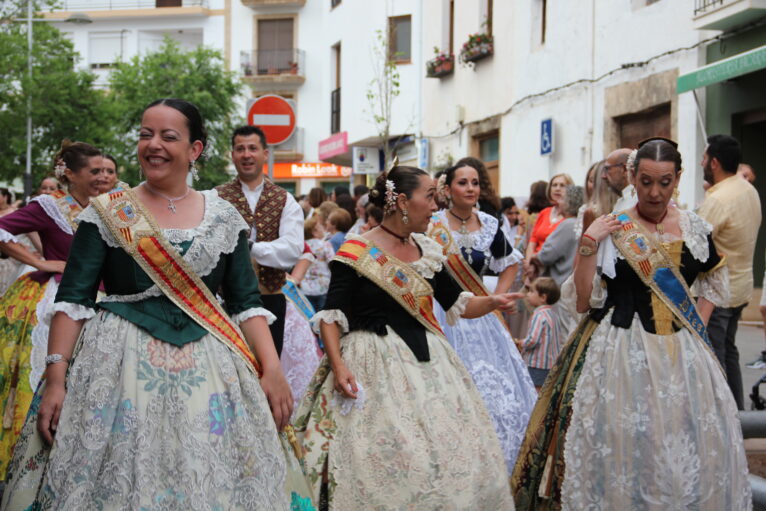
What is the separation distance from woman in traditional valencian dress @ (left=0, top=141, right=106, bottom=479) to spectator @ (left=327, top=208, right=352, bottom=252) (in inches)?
208

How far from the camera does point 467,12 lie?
835 inches

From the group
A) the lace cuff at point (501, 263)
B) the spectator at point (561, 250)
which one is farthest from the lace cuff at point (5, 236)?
the spectator at point (561, 250)

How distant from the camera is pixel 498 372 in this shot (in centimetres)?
648

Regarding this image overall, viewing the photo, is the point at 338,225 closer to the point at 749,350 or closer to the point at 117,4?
the point at 749,350

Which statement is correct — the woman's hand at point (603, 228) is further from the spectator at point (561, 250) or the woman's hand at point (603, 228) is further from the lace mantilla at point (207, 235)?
the spectator at point (561, 250)

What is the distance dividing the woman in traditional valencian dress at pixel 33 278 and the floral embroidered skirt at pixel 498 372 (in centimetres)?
227

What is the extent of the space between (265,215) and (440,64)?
15.7 meters

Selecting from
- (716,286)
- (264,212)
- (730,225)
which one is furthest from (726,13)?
(716,286)

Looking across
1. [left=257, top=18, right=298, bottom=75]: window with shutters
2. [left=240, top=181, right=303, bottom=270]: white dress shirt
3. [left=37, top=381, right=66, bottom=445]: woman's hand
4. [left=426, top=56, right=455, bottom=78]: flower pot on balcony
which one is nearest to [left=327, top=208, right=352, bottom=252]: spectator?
[left=240, top=181, right=303, bottom=270]: white dress shirt

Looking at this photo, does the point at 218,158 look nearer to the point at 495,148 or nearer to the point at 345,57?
the point at 345,57

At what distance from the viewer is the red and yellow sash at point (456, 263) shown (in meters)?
6.90

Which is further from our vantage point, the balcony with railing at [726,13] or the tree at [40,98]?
the tree at [40,98]

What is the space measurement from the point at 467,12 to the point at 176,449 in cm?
1858

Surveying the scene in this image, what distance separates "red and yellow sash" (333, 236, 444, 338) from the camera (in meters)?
5.02
